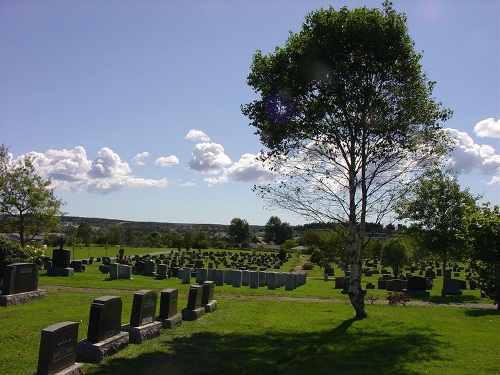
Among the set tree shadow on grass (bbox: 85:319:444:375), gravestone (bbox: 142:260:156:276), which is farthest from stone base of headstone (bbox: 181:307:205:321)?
gravestone (bbox: 142:260:156:276)

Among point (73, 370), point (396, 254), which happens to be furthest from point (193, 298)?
point (396, 254)

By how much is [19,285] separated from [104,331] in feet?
28.3

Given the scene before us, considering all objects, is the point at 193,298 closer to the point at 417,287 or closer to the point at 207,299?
the point at 207,299

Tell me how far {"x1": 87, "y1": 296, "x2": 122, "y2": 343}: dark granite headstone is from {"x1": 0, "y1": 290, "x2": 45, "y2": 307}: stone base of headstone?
23.9ft

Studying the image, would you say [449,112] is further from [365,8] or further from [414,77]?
[365,8]

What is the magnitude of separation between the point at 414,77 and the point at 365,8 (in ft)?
8.80

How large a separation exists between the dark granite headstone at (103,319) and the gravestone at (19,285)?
24.3 feet

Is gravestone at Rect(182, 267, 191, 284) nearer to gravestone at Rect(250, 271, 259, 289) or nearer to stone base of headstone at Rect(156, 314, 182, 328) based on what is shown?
gravestone at Rect(250, 271, 259, 289)

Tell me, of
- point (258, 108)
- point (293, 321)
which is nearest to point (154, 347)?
point (293, 321)

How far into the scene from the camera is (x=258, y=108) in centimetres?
1542

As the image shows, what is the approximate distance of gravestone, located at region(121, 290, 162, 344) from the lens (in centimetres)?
1108

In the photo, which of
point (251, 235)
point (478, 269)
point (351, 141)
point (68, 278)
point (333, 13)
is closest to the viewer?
point (333, 13)

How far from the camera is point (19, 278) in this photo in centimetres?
1662

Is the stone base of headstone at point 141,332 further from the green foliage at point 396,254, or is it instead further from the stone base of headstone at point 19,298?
the green foliage at point 396,254
